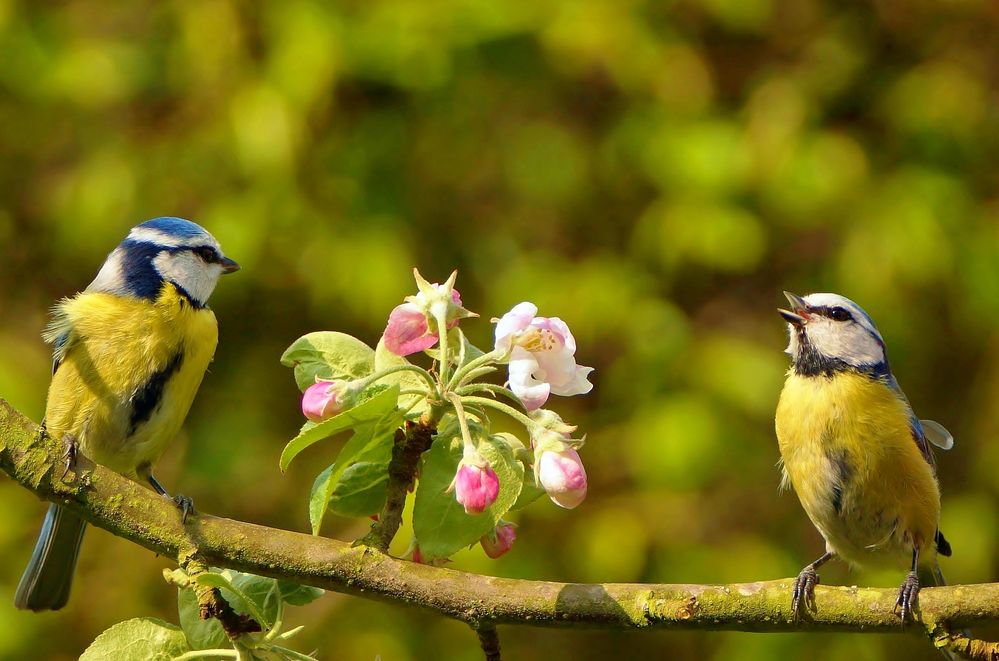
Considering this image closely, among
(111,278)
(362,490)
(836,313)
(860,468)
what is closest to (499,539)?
(362,490)

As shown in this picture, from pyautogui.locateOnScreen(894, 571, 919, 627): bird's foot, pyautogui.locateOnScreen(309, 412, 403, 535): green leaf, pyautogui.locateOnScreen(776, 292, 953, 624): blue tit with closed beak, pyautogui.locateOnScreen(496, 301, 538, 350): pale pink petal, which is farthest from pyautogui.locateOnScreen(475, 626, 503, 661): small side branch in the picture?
pyautogui.locateOnScreen(776, 292, 953, 624): blue tit with closed beak

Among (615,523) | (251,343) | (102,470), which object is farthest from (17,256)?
(102,470)

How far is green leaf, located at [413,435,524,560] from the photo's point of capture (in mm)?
1324

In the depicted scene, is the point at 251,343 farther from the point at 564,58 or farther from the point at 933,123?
the point at 933,123

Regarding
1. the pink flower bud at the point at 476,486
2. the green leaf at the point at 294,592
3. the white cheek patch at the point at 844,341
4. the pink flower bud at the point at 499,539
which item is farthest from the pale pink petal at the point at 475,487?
the white cheek patch at the point at 844,341

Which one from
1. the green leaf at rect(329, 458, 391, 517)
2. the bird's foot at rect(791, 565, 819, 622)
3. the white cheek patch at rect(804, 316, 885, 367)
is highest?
the bird's foot at rect(791, 565, 819, 622)

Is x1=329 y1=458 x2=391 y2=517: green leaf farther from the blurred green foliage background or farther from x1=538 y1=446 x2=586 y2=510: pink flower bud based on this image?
the blurred green foliage background

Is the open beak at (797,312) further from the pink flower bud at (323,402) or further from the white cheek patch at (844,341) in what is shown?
the pink flower bud at (323,402)

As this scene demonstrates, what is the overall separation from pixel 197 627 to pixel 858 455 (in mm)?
1586

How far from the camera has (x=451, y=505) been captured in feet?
4.43

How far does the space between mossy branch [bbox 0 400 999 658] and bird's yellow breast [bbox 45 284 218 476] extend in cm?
109

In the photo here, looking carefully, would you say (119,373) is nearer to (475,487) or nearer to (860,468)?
(475,487)

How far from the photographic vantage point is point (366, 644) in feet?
10.5

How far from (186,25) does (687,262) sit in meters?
1.73
